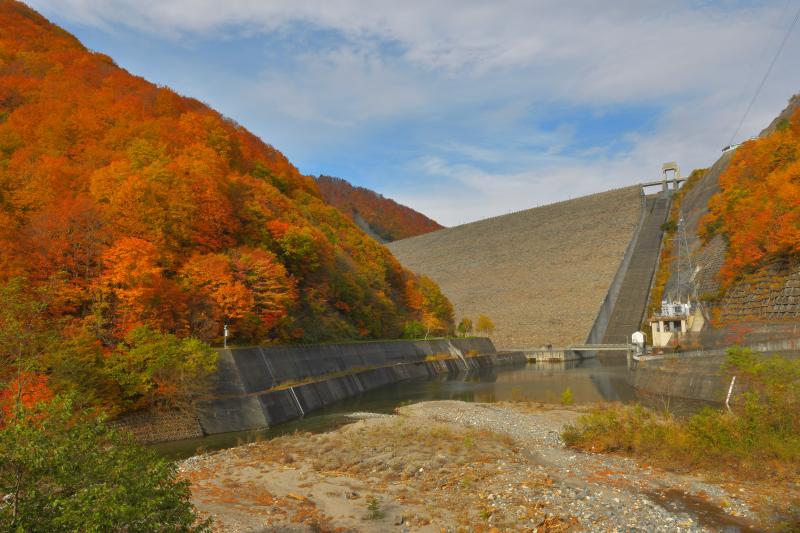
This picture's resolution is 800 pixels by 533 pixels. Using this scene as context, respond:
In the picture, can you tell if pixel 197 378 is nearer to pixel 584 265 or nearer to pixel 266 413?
pixel 266 413

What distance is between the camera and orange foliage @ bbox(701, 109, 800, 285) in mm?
35469

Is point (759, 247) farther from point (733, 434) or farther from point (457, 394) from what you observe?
point (733, 434)

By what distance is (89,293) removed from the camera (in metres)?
23.8

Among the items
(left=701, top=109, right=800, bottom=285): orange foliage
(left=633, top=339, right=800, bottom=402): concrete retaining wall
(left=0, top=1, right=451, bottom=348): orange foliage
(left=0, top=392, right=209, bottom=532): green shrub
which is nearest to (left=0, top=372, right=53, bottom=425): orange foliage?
(left=0, top=1, right=451, bottom=348): orange foliage

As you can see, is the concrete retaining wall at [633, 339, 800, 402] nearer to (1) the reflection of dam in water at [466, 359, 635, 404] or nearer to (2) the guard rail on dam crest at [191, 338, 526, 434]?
(1) the reflection of dam in water at [466, 359, 635, 404]

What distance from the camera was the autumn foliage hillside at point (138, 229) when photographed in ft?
77.3

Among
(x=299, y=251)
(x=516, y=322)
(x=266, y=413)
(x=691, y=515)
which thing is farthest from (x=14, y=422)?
(x=516, y=322)

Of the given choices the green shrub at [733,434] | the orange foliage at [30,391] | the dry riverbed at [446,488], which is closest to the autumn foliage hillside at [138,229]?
the orange foliage at [30,391]

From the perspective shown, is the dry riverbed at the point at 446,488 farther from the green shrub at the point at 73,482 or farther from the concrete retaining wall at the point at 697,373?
the concrete retaining wall at the point at 697,373

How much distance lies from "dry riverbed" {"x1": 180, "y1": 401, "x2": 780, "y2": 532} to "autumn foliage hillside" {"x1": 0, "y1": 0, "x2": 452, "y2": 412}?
6236 millimetres

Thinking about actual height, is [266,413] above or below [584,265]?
below

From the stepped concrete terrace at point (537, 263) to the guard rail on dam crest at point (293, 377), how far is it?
28.4m

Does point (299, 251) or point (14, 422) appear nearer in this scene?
point (14, 422)

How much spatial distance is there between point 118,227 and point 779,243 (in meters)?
38.5
